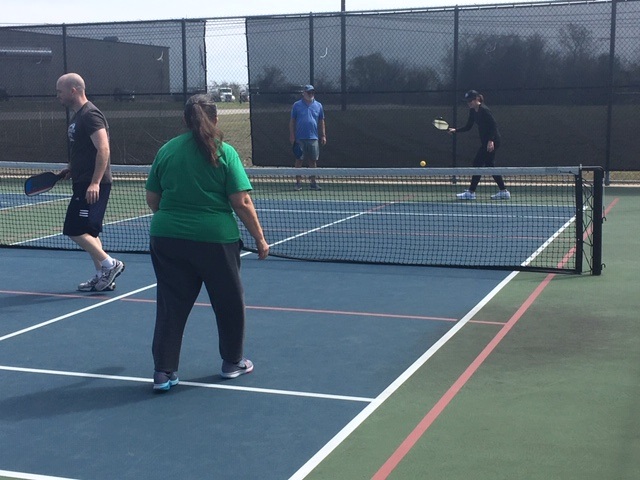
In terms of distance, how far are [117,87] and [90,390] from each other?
14.2 m

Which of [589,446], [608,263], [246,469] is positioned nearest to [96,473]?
[246,469]

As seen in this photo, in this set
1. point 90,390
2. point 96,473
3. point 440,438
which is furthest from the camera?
point 90,390

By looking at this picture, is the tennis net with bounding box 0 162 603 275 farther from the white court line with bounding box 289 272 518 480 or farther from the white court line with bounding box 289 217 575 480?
the white court line with bounding box 289 272 518 480

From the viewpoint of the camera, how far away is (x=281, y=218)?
1359cm

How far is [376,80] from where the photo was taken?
1755cm

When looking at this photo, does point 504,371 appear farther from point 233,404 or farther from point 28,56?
point 28,56

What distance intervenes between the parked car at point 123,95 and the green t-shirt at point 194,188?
13.9 metres

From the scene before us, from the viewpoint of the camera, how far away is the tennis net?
32.3ft

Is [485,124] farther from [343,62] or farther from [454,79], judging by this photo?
[343,62]

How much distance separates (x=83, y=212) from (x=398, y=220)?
5.75m

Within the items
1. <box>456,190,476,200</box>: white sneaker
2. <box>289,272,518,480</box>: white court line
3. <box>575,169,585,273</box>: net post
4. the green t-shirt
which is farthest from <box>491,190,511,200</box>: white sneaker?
the green t-shirt

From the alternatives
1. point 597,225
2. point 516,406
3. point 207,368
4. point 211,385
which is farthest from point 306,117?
point 516,406

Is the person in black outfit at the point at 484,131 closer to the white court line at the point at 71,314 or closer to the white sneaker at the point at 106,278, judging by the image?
the white court line at the point at 71,314

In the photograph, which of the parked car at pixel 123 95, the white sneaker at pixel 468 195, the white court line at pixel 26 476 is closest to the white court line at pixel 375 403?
the white court line at pixel 26 476
